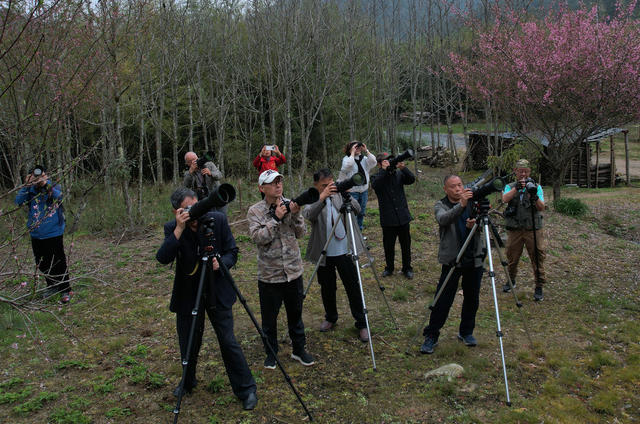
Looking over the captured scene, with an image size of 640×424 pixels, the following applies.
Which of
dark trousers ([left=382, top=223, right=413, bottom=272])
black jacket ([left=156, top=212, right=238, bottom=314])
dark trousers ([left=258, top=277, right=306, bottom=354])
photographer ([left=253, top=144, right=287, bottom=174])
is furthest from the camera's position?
photographer ([left=253, top=144, right=287, bottom=174])

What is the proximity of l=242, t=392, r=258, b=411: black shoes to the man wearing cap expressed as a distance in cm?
41

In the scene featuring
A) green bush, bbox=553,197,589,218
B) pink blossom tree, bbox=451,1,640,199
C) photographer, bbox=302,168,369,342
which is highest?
pink blossom tree, bbox=451,1,640,199

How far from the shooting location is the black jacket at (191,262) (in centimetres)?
360

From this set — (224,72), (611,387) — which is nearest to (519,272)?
(611,387)

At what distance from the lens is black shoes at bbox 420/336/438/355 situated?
4.75 m

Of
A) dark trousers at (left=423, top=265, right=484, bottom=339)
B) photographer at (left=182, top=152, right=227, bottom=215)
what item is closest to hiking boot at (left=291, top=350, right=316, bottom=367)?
dark trousers at (left=423, top=265, right=484, bottom=339)

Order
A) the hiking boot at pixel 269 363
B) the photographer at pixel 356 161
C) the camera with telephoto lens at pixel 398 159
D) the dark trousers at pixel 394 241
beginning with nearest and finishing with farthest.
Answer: the hiking boot at pixel 269 363
the camera with telephoto lens at pixel 398 159
the dark trousers at pixel 394 241
the photographer at pixel 356 161

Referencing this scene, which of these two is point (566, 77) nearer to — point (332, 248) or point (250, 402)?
point (332, 248)

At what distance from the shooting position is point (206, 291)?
12.1 ft

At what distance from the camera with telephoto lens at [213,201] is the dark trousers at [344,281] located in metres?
1.89

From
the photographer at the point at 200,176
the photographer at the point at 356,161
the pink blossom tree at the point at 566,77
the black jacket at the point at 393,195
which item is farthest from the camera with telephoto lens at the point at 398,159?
the pink blossom tree at the point at 566,77

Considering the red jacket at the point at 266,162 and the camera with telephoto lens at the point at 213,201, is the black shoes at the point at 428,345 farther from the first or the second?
the red jacket at the point at 266,162

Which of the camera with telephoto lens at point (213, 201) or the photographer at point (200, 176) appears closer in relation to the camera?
the camera with telephoto lens at point (213, 201)

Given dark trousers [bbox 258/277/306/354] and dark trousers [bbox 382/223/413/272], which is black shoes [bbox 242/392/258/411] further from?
dark trousers [bbox 382/223/413/272]
